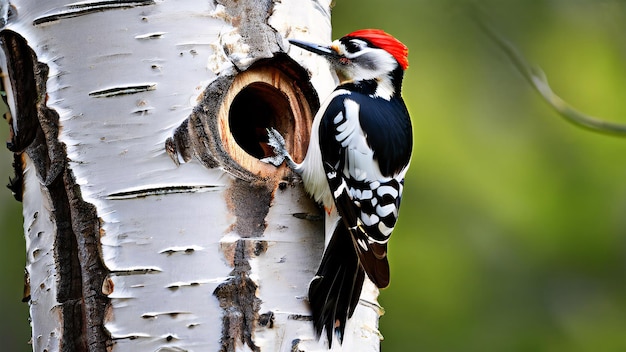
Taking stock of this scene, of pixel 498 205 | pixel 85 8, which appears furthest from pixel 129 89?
pixel 498 205

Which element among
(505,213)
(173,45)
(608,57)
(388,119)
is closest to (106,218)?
(173,45)

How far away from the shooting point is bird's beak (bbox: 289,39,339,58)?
3027 millimetres

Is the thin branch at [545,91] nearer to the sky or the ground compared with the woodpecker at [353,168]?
nearer to the sky

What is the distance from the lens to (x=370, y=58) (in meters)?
3.56

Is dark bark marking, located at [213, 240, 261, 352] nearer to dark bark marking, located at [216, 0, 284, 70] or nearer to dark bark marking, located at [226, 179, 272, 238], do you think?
dark bark marking, located at [226, 179, 272, 238]

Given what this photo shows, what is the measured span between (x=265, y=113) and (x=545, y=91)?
3.07 feet

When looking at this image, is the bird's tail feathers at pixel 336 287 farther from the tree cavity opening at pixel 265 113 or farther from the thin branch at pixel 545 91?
the thin branch at pixel 545 91

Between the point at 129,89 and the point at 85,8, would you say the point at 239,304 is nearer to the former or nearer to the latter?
the point at 129,89

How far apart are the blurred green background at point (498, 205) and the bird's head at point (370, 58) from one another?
187 centimetres

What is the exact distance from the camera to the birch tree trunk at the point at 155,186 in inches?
107

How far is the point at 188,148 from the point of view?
2832mm

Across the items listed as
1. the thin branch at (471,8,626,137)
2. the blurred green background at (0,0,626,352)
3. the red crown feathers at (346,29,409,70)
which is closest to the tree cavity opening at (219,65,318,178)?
the red crown feathers at (346,29,409,70)

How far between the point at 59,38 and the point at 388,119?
1126 mm

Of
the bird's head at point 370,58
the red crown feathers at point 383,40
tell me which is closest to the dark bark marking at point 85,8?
the bird's head at point 370,58
